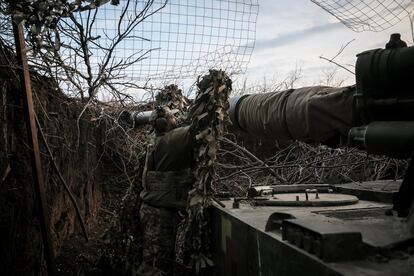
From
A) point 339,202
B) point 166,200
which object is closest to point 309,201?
point 339,202

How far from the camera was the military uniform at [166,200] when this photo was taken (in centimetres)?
449

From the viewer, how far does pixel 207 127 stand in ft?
12.8

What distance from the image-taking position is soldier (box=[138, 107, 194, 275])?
448 centimetres

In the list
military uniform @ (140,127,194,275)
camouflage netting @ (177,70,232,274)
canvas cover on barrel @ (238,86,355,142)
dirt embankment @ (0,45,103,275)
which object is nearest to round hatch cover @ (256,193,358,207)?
camouflage netting @ (177,70,232,274)

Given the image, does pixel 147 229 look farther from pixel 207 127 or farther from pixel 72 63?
pixel 72 63

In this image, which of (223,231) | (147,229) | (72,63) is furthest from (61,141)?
(223,231)

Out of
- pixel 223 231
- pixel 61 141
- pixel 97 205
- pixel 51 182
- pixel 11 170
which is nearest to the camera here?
pixel 223 231

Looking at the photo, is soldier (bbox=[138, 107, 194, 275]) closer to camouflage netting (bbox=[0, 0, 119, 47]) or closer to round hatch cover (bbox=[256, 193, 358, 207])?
round hatch cover (bbox=[256, 193, 358, 207])

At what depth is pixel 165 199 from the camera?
455 centimetres

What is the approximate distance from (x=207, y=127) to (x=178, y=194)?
957mm

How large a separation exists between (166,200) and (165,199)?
1cm

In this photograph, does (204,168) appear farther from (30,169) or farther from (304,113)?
(30,169)

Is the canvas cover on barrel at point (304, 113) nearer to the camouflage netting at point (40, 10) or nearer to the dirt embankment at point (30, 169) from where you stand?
the camouflage netting at point (40, 10)

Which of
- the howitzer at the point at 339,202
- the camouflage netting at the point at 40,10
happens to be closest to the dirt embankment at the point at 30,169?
the camouflage netting at the point at 40,10
